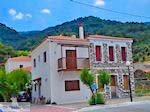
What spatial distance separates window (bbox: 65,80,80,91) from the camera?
3195 centimetres

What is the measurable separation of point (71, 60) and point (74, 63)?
42 centimetres

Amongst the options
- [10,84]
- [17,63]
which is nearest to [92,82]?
[10,84]

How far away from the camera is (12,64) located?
5841 cm

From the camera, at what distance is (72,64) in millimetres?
31672

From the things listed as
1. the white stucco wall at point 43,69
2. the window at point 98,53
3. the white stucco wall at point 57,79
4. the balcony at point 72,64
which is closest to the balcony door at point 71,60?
the balcony at point 72,64

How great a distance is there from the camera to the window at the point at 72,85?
32.0 meters

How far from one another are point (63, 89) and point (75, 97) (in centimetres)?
149

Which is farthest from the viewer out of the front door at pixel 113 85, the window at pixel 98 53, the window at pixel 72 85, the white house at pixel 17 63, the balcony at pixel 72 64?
the white house at pixel 17 63

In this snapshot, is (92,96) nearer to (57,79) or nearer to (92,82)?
(92,82)

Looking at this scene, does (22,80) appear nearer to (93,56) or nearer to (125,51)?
(93,56)

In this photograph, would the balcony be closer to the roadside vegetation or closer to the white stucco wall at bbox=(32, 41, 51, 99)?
the white stucco wall at bbox=(32, 41, 51, 99)

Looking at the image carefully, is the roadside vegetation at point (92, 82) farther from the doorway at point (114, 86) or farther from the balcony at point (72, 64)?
the doorway at point (114, 86)

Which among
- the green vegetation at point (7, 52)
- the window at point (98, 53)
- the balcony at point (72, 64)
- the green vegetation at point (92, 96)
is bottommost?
the green vegetation at point (92, 96)

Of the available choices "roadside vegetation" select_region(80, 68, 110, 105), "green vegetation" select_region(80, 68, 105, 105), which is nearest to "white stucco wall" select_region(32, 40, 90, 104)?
"roadside vegetation" select_region(80, 68, 110, 105)
